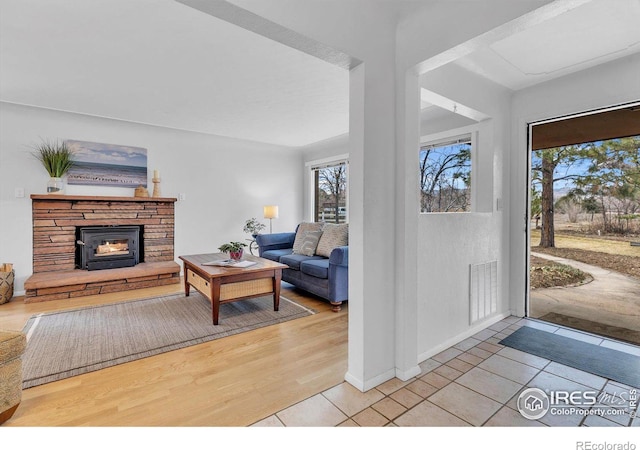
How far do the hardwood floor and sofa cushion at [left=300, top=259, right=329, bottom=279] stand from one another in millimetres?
781

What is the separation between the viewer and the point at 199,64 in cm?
A: 266

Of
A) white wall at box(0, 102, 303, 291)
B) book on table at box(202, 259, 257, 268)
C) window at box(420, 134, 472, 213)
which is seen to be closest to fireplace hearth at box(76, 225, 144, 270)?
white wall at box(0, 102, 303, 291)

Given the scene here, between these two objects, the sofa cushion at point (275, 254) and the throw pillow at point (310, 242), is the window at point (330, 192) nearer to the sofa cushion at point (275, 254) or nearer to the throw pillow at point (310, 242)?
the sofa cushion at point (275, 254)

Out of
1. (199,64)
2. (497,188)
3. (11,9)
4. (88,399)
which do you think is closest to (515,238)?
(497,188)

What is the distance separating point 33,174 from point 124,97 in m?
1.80

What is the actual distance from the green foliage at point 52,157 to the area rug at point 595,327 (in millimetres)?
5945

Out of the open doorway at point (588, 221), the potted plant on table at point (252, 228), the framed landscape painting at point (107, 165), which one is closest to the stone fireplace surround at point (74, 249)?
the framed landscape painting at point (107, 165)

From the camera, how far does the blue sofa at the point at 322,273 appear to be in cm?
334

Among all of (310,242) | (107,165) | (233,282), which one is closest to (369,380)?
(233,282)

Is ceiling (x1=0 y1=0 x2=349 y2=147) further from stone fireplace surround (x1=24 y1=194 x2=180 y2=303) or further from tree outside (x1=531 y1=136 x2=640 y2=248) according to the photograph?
tree outside (x1=531 y1=136 x2=640 y2=248)

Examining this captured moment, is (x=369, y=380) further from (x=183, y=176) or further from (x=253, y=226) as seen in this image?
(x=183, y=176)

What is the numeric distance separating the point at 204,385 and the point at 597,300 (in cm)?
386

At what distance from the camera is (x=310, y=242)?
14.0 feet

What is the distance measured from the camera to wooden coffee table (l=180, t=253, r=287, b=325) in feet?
9.60
